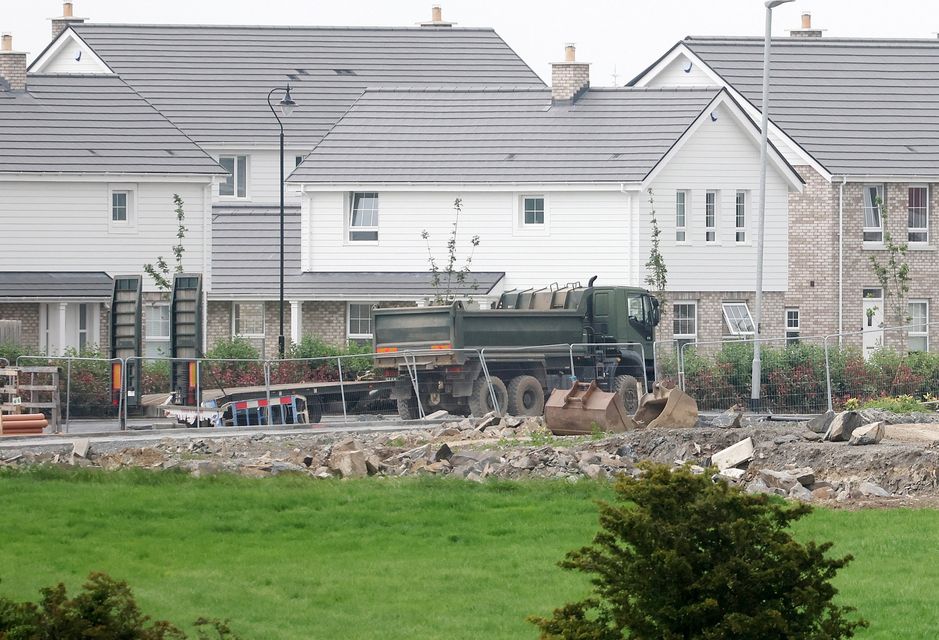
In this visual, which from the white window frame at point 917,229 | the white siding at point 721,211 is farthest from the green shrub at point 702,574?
the white window frame at point 917,229

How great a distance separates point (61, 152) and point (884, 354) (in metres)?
22.5

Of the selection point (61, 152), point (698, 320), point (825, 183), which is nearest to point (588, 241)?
point (698, 320)

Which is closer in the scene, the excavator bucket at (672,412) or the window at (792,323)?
the excavator bucket at (672,412)

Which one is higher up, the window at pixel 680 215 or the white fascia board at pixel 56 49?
the white fascia board at pixel 56 49

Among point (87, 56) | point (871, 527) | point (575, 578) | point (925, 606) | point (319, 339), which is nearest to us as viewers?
point (925, 606)

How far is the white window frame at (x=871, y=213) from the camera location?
48.3 m

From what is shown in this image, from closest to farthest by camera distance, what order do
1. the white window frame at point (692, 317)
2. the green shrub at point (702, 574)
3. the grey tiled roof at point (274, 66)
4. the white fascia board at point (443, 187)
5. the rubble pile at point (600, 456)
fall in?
the green shrub at point (702, 574) → the rubble pile at point (600, 456) → the white fascia board at point (443, 187) → the white window frame at point (692, 317) → the grey tiled roof at point (274, 66)

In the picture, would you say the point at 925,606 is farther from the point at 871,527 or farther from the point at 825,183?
the point at 825,183

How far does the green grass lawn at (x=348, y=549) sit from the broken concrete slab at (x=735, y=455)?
2.73 metres

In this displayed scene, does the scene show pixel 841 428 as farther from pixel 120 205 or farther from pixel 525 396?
pixel 120 205

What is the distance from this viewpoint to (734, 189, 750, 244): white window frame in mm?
→ 46688

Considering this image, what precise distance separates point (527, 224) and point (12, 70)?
15372 mm

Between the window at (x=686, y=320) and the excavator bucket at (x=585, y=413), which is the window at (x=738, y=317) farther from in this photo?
the excavator bucket at (x=585, y=413)

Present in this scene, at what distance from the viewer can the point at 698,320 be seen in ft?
151
